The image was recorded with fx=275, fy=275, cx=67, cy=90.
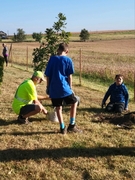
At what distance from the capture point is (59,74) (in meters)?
4.75

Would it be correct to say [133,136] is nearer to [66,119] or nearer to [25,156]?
[66,119]

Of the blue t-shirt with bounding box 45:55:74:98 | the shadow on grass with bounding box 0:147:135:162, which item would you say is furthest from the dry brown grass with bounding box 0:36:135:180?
the blue t-shirt with bounding box 45:55:74:98

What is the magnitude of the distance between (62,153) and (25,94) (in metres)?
1.81

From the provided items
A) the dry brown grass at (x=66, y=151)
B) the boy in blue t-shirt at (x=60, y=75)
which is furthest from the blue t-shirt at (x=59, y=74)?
the dry brown grass at (x=66, y=151)

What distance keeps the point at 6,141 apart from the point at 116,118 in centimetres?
258

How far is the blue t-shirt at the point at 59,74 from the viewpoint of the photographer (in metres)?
4.70

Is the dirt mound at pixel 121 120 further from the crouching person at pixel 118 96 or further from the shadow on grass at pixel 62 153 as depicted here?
the shadow on grass at pixel 62 153

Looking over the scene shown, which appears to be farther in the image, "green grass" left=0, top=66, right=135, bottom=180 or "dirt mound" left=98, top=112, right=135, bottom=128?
"dirt mound" left=98, top=112, right=135, bottom=128

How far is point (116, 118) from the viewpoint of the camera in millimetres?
6109

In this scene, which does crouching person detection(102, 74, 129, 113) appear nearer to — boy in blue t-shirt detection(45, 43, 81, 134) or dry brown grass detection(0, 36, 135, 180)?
dry brown grass detection(0, 36, 135, 180)

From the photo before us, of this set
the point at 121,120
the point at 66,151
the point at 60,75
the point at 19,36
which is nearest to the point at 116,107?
the point at 121,120

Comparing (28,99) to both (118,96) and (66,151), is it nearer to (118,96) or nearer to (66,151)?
(66,151)

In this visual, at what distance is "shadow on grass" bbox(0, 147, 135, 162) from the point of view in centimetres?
409

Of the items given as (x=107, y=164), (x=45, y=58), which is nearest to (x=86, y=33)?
(x=45, y=58)
